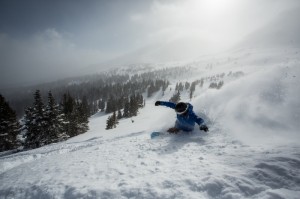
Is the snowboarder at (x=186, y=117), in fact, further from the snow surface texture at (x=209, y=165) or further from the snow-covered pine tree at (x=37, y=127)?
the snow-covered pine tree at (x=37, y=127)

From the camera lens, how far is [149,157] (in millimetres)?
7285

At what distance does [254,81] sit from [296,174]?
29.2 ft

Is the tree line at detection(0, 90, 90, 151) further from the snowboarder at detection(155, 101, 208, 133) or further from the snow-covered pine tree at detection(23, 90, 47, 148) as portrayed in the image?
the snowboarder at detection(155, 101, 208, 133)

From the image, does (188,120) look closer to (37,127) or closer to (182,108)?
(182,108)

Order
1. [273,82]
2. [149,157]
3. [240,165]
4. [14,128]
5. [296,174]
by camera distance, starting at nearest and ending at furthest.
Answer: [296,174] < [240,165] < [149,157] < [273,82] < [14,128]

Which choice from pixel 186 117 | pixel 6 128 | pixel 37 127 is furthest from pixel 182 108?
pixel 6 128

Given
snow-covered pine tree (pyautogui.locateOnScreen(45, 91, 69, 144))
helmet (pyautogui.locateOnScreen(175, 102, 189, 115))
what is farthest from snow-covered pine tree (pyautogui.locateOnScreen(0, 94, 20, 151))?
helmet (pyautogui.locateOnScreen(175, 102, 189, 115))

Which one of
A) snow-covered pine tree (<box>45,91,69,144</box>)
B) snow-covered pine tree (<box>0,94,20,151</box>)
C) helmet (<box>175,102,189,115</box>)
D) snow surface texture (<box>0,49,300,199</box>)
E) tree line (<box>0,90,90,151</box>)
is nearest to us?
snow surface texture (<box>0,49,300,199</box>)

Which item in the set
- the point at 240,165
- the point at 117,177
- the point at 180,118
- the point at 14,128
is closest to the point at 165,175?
the point at 117,177

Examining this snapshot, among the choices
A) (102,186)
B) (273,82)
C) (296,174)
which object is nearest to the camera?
(296,174)

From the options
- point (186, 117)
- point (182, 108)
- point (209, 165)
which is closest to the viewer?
point (209, 165)

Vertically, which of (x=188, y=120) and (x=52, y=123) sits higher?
(x=188, y=120)

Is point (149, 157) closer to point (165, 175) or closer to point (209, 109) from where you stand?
point (165, 175)

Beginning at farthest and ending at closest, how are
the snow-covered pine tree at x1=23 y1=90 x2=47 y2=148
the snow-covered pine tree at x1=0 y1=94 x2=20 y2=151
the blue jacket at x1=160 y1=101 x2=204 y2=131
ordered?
the snow-covered pine tree at x1=0 y1=94 x2=20 y2=151
the snow-covered pine tree at x1=23 y1=90 x2=47 y2=148
the blue jacket at x1=160 y1=101 x2=204 y2=131
